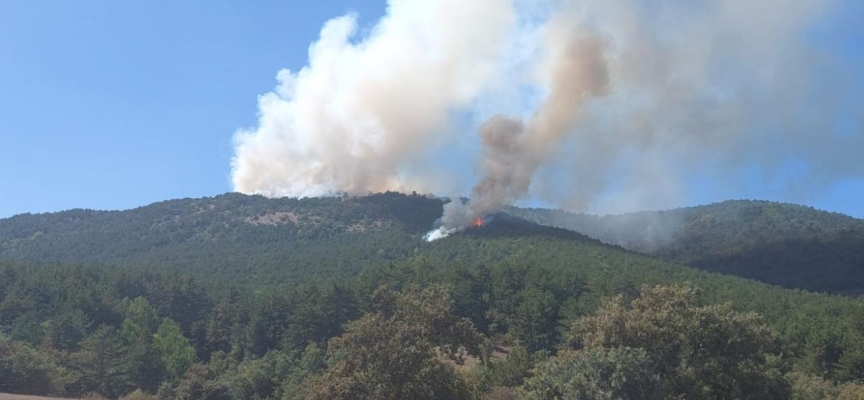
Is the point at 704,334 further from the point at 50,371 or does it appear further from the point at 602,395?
the point at 50,371

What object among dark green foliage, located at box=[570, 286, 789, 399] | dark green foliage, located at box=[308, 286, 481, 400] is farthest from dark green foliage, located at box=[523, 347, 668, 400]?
dark green foliage, located at box=[308, 286, 481, 400]

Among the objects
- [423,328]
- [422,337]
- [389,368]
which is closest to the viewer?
[389,368]

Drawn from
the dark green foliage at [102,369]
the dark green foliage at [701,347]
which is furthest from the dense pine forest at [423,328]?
the dark green foliage at [102,369]

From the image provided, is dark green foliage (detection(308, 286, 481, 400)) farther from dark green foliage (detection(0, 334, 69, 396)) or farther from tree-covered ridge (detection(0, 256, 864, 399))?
dark green foliage (detection(0, 334, 69, 396))

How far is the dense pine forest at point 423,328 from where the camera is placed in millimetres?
34500

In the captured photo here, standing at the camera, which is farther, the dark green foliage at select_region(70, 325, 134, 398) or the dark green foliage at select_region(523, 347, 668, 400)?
the dark green foliage at select_region(70, 325, 134, 398)

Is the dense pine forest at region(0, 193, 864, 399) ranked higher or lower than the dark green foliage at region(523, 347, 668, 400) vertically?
higher

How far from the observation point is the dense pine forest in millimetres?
34500

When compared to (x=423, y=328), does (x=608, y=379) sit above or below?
below

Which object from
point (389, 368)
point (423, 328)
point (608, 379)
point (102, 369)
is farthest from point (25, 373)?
point (608, 379)

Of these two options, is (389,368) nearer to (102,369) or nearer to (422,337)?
(422,337)

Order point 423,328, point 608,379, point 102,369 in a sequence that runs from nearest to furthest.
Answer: point 608,379 < point 423,328 < point 102,369

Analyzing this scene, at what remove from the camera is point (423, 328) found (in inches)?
1438

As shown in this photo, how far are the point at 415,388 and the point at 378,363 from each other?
212 cm
